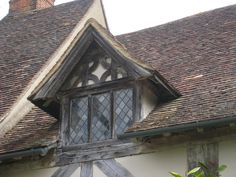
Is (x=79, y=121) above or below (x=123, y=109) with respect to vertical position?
below

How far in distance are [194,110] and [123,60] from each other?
153cm

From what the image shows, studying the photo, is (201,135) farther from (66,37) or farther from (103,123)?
(66,37)

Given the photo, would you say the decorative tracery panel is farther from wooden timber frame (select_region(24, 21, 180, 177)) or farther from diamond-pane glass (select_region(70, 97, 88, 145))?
diamond-pane glass (select_region(70, 97, 88, 145))

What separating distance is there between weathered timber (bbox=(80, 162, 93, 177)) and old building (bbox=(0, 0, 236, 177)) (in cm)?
2

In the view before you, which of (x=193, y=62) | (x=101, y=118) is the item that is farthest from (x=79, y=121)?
(x=193, y=62)

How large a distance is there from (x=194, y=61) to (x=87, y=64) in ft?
7.53

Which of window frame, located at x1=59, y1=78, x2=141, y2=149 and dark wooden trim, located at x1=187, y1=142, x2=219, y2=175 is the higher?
window frame, located at x1=59, y1=78, x2=141, y2=149

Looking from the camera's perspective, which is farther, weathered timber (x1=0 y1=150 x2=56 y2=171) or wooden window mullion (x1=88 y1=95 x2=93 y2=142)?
weathered timber (x1=0 y1=150 x2=56 y2=171)

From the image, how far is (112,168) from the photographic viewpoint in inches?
336

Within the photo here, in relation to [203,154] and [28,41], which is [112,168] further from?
[28,41]

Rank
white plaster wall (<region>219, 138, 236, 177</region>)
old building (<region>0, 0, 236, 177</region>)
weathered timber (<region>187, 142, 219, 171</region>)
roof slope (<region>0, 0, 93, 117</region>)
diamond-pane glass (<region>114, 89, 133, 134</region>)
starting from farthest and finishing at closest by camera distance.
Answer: roof slope (<region>0, 0, 93, 117</region>), diamond-pane glass (<region>114, 89, 133, 134</region>), old building (<region>0, 0, 236, 177</region>), weathered timber (<region>187, 142, 219, 171</region>), white plaster wall (<region>219, 138, 236, 177</region>)

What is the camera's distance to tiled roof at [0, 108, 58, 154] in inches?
353

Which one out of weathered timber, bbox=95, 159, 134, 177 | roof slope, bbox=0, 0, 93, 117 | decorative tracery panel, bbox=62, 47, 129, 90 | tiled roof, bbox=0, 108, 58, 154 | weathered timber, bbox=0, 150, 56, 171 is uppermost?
roof slope, bbox=0, 0, 93, 117

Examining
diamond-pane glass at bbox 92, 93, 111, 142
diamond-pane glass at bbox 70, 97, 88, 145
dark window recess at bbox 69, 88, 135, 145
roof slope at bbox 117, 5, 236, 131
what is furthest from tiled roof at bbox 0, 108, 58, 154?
roof slope at bbox 117, 5, 236, 131
